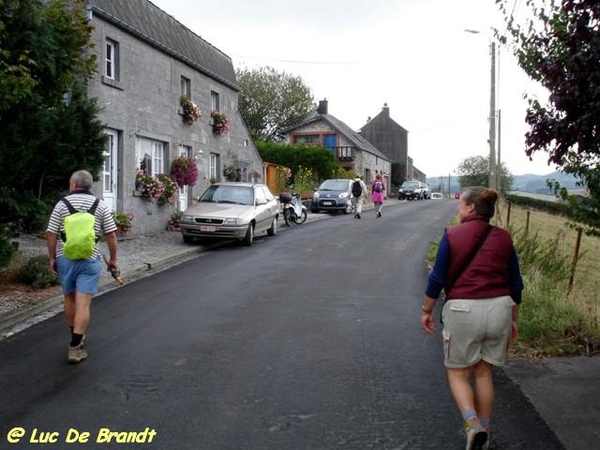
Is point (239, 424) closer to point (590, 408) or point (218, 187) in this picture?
point (590, 408)

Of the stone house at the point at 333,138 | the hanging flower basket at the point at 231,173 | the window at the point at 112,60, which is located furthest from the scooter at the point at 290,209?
the stone house at the point at 333,138

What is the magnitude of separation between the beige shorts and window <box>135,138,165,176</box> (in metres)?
14.3

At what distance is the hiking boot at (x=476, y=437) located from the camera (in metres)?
3.77

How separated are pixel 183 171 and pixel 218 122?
3.80 metres

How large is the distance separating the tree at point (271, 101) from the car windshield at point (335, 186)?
2814 cm

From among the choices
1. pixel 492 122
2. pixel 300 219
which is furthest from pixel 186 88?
pixel 492 122

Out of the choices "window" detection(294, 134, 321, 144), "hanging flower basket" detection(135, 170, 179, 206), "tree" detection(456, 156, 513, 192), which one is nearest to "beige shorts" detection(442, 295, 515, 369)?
"hanging flower basket" detection(135, 170, 179, 206)

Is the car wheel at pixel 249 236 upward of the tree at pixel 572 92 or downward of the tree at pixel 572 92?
downward

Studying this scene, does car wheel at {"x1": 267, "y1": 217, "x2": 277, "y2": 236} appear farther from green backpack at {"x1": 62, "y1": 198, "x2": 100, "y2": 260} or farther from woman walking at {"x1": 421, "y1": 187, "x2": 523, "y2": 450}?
woman walking at {"x1": 421, "y1": 187, "x2": 523, "y2": 450}

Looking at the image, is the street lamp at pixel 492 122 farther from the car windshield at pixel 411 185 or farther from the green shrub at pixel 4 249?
the car windshield at pixel 411 185

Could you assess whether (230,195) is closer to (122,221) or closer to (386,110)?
(122,221)

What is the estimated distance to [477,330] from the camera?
154 inches

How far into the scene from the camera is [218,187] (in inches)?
663

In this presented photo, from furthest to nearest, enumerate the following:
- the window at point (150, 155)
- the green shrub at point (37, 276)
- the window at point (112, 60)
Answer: the window at point (150, 155) < the window at point (112, 60) < the green shrub at point (37, 276)
